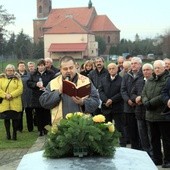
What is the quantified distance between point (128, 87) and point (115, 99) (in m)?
0.54

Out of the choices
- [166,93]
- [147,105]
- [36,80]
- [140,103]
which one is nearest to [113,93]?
[140,103]

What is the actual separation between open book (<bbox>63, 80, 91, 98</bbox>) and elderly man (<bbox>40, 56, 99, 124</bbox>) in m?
0.06

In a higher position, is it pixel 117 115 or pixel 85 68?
pixel 85 68

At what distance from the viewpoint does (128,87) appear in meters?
9.12

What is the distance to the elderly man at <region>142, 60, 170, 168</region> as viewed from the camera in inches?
310

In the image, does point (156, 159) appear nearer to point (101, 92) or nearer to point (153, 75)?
point (153, 75)

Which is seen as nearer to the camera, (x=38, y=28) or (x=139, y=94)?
(x=139, y=94)

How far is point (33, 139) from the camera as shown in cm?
1137

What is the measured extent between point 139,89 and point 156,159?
4.62ft

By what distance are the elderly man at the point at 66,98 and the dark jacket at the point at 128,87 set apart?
3.37m

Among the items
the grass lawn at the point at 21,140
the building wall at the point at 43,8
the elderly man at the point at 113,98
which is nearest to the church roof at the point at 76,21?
the building wall at the point at 43,8

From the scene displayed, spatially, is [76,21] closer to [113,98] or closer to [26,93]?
[26,93]

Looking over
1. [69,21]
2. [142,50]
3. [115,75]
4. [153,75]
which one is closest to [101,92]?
[115,75]

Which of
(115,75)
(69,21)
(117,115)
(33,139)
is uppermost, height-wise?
(69,21)
